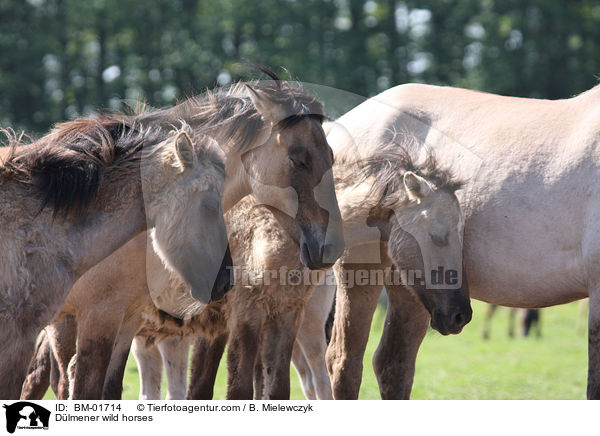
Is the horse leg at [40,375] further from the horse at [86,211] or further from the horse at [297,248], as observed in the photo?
the horse at [86,211]

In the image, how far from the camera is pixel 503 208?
5.10 metres

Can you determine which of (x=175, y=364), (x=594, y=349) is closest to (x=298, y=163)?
(x=594, y=349)

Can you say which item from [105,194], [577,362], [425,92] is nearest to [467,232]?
[425,92]

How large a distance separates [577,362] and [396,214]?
8.43 meters

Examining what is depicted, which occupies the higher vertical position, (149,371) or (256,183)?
(256,183)

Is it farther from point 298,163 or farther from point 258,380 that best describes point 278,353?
point 298,163

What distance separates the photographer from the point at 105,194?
14.9 feet

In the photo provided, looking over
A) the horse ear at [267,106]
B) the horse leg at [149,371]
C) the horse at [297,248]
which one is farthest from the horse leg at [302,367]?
the horse ear at [267,106]

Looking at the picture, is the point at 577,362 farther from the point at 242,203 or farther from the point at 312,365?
the point at 242,203

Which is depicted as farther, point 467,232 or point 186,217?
point 467,232

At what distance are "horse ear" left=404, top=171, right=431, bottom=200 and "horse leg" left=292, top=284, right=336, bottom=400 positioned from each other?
6.87 feet

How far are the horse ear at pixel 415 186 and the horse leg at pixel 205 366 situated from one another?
191 centimetres
